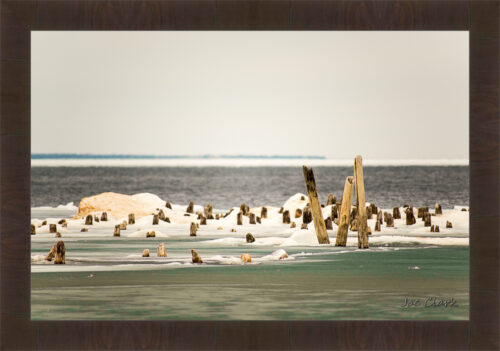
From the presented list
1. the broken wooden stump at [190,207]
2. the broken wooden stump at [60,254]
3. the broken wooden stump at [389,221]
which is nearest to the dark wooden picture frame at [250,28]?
the broken wooden stump at [60,254]

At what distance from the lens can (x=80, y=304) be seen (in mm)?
8523

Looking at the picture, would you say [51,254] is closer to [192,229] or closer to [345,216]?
[192,229]

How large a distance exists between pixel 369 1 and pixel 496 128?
5.74 feet

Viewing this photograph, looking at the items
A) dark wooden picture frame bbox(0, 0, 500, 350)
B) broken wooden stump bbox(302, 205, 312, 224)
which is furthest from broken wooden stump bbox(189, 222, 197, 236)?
dark wooden picture frame bbox(0, 0, 500, 350)

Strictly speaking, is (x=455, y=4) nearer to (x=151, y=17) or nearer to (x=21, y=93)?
(x=151, y=17)

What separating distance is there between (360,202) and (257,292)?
8.54 feet

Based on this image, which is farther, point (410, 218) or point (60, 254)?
point (410, 218)

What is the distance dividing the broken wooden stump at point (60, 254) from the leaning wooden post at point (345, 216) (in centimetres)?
364

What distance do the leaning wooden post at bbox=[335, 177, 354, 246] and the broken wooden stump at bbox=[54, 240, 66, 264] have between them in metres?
3.64

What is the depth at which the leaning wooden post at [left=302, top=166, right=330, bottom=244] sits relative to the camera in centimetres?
1121

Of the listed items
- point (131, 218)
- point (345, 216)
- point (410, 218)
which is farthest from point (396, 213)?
point (131, 218)

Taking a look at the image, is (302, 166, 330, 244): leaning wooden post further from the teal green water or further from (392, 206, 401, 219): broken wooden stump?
(392, 206, 401, 219): broken wooden stump

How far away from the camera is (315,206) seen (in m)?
11.4

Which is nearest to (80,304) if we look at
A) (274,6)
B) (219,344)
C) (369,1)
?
(219,344)
